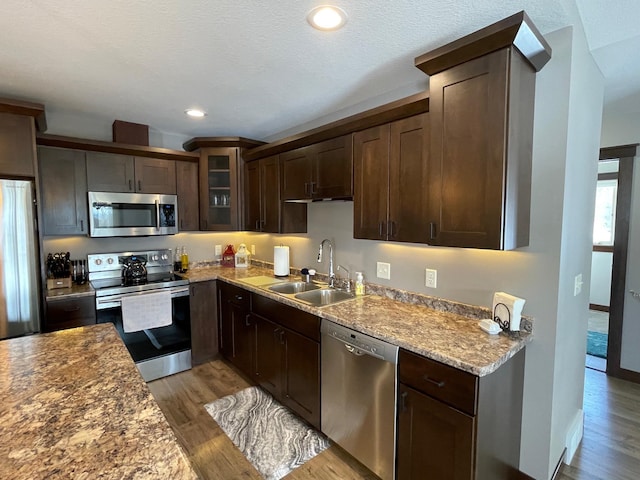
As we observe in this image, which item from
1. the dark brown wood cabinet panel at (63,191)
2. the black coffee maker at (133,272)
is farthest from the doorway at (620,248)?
the dark brown wood cabinet panel at (63,191)

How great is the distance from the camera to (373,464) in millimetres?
1836

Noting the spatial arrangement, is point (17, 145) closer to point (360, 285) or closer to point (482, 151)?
point (360, 285)

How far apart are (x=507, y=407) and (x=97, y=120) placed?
13.3ft

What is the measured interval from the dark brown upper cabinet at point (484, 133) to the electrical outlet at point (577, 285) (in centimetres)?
51

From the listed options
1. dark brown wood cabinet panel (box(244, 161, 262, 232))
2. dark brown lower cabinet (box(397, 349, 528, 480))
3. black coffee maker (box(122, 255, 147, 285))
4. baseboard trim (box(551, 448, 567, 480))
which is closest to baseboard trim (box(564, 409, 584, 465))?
baseboard trim (box(551, 448, 567, 480))

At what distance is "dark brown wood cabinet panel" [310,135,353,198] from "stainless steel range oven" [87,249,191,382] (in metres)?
1.70

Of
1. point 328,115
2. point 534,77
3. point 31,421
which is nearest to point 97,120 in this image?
point 328,115

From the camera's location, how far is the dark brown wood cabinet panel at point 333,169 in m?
2.37

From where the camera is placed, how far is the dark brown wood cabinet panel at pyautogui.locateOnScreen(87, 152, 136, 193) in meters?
2.97

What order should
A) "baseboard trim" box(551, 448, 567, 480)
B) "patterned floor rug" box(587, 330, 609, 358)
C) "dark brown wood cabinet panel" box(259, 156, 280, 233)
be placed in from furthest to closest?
1. "patterned floor rug" box(587, 330, 609, 358)
2. "dark brown wood cabinet panel" box(259, 156, 280, 233)
3. "baseboard trim" box(551, 448, 567, 480)

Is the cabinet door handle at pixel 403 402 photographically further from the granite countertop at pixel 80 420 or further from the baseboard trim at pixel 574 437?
the baseboard trim at pixel 574 437

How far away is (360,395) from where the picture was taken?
188 cm

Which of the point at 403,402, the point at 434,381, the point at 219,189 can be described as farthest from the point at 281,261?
the point at 434,381

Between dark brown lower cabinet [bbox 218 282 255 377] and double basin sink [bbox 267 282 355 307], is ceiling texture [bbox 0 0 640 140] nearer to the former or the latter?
double basin sink [bbox 267 282 355 307]
